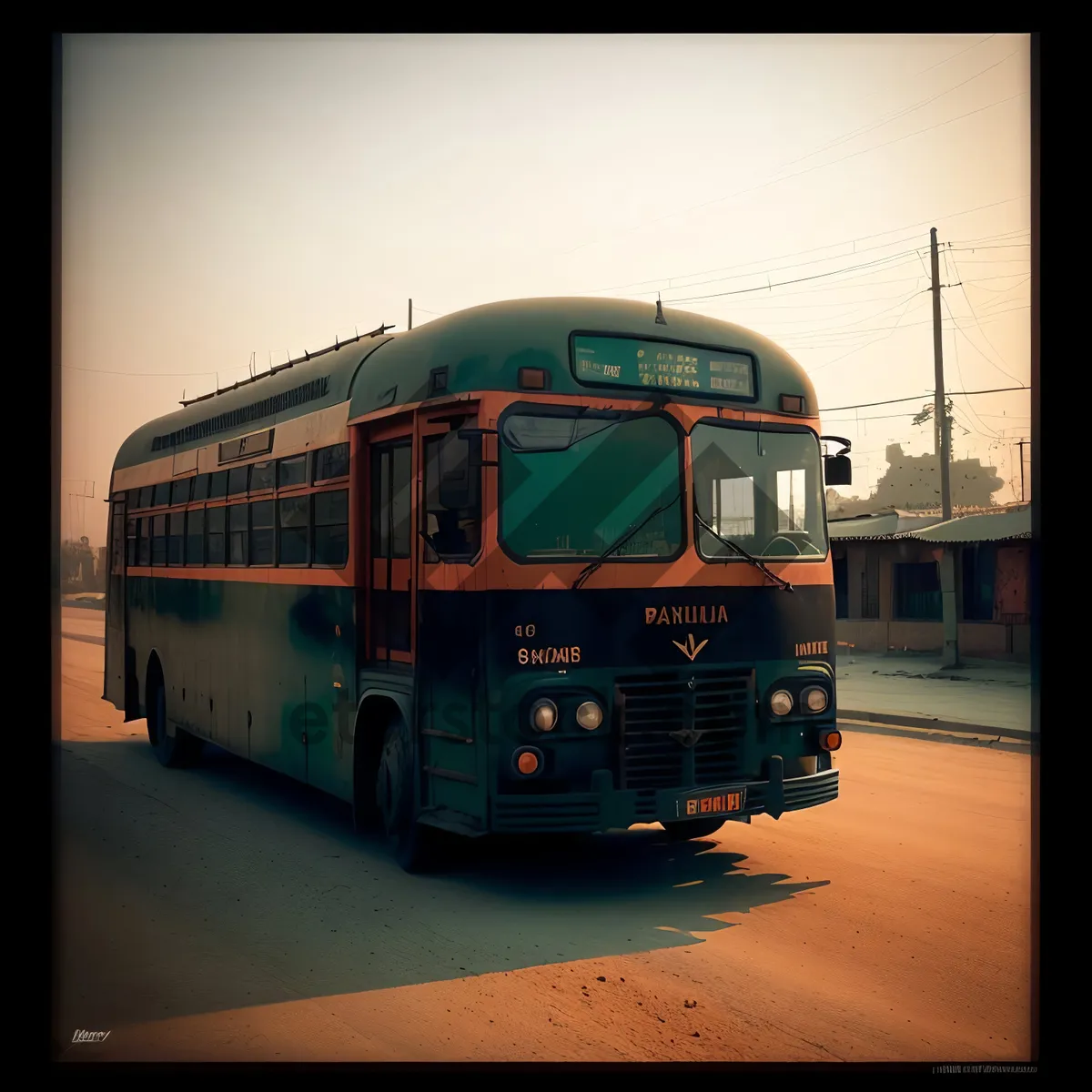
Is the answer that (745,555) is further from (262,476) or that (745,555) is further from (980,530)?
(980,530)

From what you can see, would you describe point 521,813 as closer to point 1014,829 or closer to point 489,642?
point 489,642

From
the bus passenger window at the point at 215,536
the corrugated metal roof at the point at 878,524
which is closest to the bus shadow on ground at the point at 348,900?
the bus passenger window at the point at 215,536

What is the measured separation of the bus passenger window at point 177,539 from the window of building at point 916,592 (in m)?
20.1

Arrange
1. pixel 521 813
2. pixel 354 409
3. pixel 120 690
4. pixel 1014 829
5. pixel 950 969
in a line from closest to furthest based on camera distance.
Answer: pixel 950 969, pixel 521 813, pixel 354 409, pixel 1014 829, pixel 120 690

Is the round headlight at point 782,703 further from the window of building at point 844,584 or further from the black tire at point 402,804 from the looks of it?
the window of building at point 844,584

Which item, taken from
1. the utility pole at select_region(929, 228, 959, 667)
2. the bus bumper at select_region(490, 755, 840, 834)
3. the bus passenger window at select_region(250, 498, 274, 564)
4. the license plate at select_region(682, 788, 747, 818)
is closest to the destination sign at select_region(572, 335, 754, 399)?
the bus bumper at select_region(490, 755, 840, 834)

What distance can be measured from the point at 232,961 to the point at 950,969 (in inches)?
145

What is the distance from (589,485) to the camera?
7.17 meters

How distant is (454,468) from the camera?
724cm

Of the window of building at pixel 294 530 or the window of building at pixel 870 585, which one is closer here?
the window of building at pixel 294 530

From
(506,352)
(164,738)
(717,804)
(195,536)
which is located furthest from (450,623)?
(164,738)

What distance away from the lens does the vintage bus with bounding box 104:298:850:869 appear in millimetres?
6977

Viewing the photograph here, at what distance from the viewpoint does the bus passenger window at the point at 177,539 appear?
1242 cm
